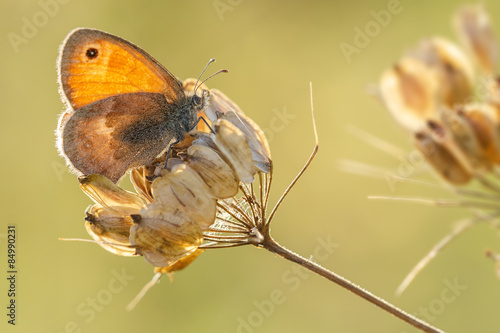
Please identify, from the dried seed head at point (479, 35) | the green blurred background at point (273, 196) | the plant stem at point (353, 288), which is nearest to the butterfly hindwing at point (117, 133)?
the plant stem at point (353, 288)

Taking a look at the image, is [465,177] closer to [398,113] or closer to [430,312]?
[398,113]

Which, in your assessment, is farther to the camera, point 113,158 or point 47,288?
point 47,288

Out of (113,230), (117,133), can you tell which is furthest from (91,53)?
(113,230)

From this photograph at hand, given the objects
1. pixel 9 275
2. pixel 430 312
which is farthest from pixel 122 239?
pixel 9 275

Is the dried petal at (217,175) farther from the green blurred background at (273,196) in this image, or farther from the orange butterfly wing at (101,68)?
the green blurred background at (273,196)

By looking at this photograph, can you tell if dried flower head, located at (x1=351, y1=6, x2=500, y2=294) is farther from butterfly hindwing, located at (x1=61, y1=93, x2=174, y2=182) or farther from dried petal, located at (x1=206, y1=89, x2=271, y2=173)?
butterfly hindwing, located at (x1=61, y1=93, x2=174, y2=182)

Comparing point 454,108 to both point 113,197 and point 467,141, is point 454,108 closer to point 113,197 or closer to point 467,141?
point 467,141
